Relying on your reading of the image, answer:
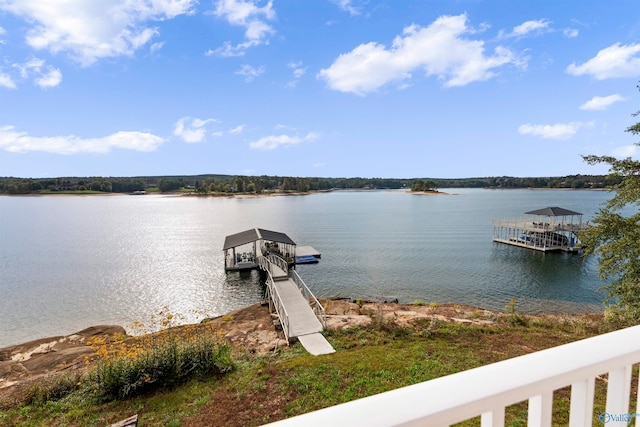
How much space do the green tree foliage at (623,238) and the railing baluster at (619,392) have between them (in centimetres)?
1212

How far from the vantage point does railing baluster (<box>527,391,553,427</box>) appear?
887 mm

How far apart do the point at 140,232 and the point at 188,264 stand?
859 inches

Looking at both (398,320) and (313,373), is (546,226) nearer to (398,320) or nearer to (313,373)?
(398,320)

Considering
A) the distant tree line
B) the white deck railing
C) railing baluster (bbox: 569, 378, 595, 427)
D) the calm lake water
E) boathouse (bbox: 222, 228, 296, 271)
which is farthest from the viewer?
the distant tree line

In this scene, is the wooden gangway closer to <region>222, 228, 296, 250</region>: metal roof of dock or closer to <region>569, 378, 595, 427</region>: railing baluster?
<region>222, 228, 296, 250</region>: metal roof of dock

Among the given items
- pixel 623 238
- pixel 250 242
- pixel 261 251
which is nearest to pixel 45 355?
pixel 250 242

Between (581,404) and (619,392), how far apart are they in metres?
0.16

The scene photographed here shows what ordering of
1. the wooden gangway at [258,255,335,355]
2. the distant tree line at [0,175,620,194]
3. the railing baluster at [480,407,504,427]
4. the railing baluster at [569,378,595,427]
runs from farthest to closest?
the distant tree line at [0,175,620,194] < the wooden gangway at [258,255,335,355] < the railing baluster at [569,378,595,427] < the railing baluster at [480,407,504,427]

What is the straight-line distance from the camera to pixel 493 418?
0.84 meters

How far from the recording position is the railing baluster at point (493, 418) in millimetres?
830

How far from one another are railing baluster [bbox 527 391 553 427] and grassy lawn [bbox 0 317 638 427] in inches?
160

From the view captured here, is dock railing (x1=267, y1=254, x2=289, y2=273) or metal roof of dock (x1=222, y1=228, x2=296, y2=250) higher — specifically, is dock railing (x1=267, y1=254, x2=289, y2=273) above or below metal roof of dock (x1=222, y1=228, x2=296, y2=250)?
below

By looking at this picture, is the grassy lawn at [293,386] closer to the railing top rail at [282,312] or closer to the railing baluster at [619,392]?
the railing top rail at [282,312]

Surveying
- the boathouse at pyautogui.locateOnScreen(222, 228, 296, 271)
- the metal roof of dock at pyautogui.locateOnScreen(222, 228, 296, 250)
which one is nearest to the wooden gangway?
the metal roof of dock at pyautogui.locateOnScreen(222, 228, 296, 250)
